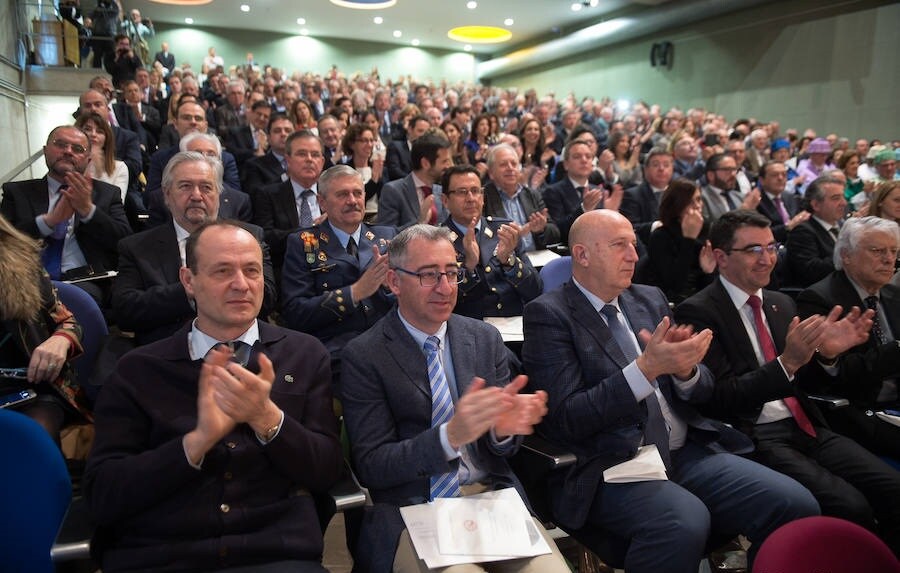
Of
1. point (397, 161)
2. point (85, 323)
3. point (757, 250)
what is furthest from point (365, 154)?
point (757, 250)

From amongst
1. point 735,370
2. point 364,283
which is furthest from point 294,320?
point 735,370

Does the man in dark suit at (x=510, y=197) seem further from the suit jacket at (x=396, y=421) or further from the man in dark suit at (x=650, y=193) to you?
the suit jacket at (x=396, y=421)

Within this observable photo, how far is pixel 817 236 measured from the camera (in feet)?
12.9

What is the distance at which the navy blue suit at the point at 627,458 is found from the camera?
5.69ft

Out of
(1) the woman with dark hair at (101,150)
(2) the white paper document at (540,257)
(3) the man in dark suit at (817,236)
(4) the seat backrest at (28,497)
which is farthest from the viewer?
(1) the woman with dark hair at (101,150)

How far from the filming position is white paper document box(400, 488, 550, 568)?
145 centimetres

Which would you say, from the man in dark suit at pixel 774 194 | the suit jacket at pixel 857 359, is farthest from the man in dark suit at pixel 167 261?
the man in dark suit at pixel 774 194

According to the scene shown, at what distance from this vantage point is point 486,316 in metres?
2.96

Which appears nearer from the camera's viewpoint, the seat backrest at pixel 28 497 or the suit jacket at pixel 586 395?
the seat backrest at pixel 28 497

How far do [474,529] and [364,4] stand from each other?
17.0 meters

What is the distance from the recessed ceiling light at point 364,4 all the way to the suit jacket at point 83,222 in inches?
577

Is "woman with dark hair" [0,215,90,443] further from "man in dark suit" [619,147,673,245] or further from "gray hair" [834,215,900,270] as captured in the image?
"man in dark suit" [619,147,673,245]

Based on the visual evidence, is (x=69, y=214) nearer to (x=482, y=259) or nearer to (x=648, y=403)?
(x=482, y=259)

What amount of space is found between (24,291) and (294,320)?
0.94m
